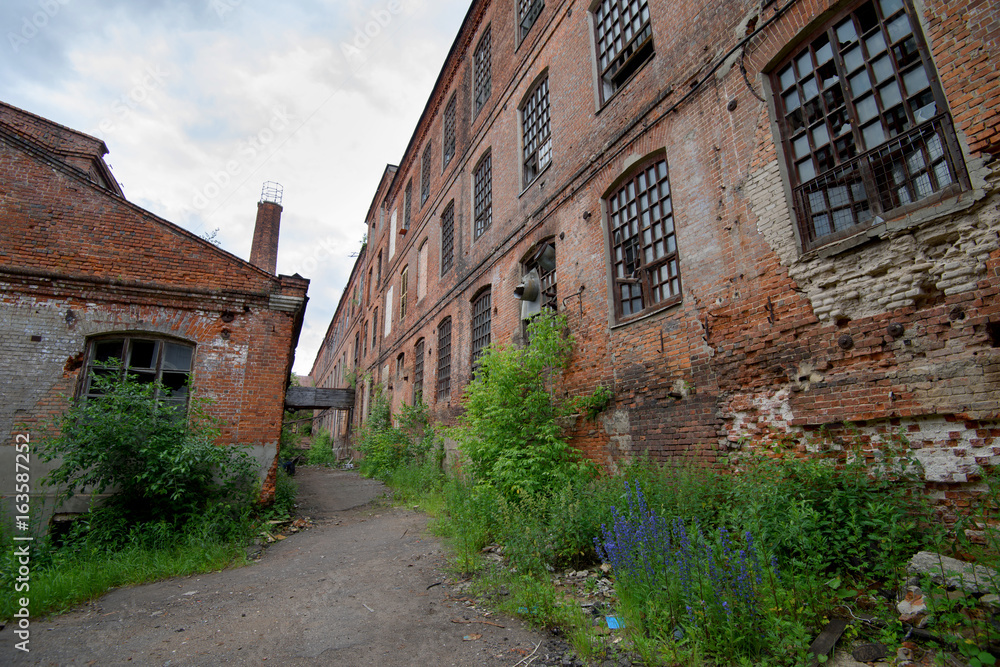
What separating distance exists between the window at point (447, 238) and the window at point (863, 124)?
10.0 m

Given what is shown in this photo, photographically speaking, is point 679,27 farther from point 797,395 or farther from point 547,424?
point 547,424

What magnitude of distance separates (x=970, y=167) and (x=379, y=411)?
16242 mm

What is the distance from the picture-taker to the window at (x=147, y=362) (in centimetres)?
751

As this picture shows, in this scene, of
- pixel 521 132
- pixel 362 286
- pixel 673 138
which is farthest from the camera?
pixel 362 286

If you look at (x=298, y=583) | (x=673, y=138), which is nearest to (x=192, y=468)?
(x=298, y=583)

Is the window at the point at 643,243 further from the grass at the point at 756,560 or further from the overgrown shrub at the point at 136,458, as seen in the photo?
the overgrown shrub at the point at 136,458

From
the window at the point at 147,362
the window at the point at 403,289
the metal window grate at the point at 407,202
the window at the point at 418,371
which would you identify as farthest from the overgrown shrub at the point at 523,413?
the metal window grate at the point at 407,202

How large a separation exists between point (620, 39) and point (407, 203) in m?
13.3

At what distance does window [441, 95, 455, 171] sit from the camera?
15180 millimetres

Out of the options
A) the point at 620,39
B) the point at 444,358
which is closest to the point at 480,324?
the point at 444,358

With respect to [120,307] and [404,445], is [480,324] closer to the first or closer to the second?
[404,445]

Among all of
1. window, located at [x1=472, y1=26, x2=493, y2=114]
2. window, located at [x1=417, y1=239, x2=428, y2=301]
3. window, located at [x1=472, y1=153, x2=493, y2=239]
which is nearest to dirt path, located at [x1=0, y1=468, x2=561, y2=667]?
window, located at [x1=472, y1=153, x2=493, y2=239]

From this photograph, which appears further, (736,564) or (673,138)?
(673,138)

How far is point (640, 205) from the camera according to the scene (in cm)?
687
